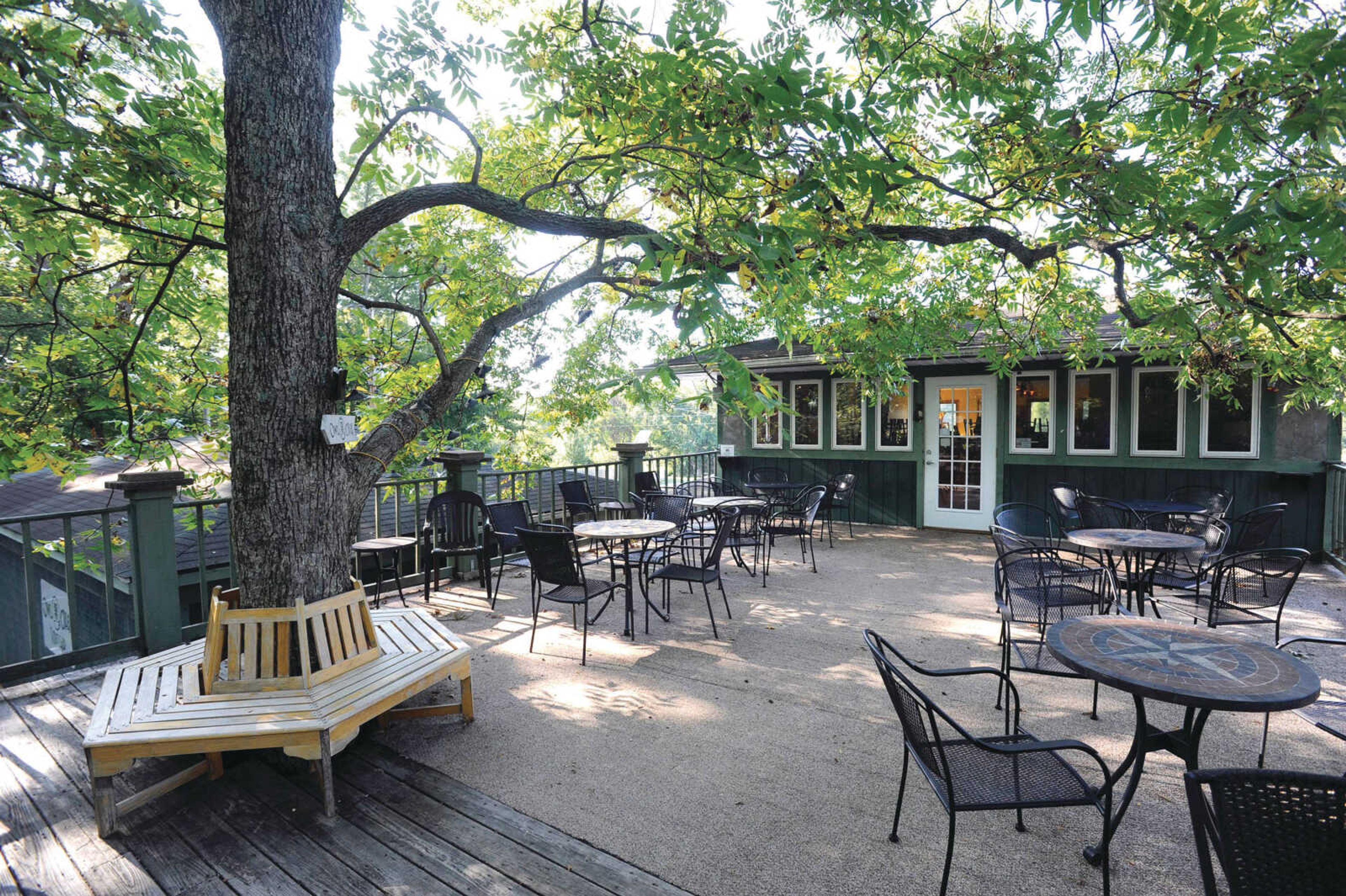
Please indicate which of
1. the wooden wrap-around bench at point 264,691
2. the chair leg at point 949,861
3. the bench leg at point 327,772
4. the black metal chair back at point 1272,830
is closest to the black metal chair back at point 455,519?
the wooden wrap-around bench at point 264,691

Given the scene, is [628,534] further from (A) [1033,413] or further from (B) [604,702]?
(A) [1033,413]

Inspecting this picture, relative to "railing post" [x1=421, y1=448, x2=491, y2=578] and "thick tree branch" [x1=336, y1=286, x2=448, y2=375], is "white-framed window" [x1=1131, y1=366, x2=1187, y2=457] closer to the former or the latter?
"railing post" [x1=421, y1=448, x2=491, y2=578]

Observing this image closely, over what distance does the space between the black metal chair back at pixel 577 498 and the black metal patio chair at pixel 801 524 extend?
1812 millimetres

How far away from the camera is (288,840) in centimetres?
216

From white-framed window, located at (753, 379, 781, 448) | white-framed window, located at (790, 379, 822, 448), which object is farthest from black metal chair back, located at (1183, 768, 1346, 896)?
white-framed window, located at (753, 379, 781, 448)

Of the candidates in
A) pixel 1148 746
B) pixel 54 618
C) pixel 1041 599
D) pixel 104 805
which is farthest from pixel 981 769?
pixel 54 618

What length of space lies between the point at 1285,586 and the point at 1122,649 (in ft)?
6.72

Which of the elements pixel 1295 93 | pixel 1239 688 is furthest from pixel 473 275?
pixel 1239 688

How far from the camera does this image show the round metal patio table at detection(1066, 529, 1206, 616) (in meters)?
3.84

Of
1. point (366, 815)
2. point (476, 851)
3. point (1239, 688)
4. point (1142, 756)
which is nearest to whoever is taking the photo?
point (1239, 688)

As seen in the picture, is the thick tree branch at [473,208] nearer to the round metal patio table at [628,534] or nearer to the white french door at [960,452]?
the round metal patio table at [628,534]

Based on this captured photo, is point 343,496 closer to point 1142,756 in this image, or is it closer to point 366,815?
point 366,815

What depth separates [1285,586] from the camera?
3.26 metres

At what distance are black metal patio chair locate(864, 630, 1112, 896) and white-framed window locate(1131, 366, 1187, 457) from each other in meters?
6.87
